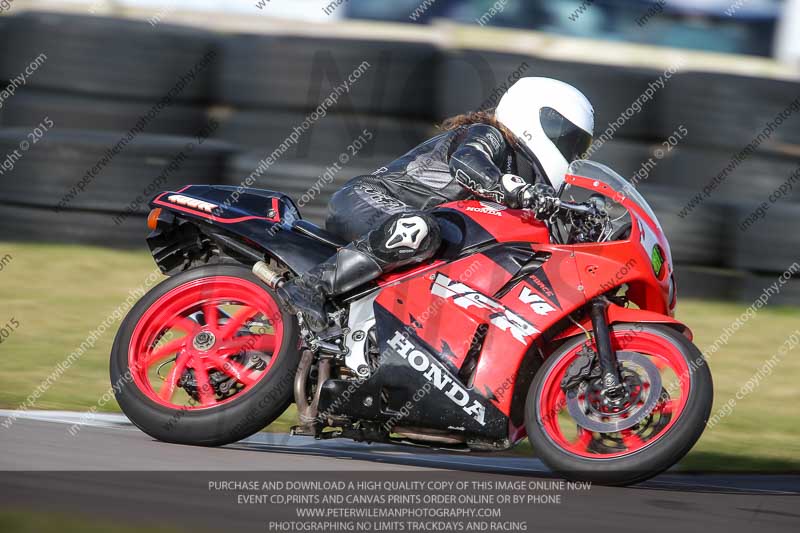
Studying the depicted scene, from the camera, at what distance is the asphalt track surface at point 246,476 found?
3906 millimetres

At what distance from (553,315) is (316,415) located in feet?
3.48

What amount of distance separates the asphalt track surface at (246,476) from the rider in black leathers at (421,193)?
683mm

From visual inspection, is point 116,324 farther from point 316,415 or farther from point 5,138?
point 316,415

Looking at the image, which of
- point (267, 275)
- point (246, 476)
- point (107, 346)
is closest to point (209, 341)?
point (267, 275)

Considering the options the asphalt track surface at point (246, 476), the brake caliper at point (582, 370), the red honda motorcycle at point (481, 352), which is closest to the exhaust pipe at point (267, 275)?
the red honda motorcycle at point (481, 352)

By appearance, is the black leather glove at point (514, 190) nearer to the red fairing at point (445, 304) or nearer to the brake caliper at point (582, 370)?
the red fairing at point (445, 304)

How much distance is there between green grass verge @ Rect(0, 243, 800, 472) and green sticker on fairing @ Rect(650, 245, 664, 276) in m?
1.32

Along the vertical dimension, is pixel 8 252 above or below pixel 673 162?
below

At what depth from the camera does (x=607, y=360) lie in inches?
178

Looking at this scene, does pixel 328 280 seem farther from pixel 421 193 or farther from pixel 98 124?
pixel 98 124

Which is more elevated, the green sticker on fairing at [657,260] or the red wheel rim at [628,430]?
the green sticker on fairing at [657,260]

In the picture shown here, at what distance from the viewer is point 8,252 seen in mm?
9797

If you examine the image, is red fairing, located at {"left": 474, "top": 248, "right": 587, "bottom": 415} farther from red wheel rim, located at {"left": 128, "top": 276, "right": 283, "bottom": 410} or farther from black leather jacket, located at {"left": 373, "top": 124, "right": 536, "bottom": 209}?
red wheel rim, located at {"left": 128, "top": 276, "right": 283, "bottom": 410}

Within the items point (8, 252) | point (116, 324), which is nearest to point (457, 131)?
point (116, 324)
